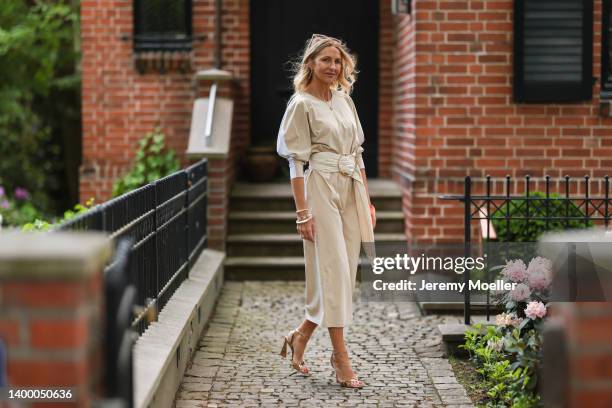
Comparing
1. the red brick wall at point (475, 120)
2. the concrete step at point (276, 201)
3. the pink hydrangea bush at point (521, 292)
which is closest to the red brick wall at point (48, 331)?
the pink hydrangea bush at point (521, 292)

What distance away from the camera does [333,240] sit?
5.69 meters

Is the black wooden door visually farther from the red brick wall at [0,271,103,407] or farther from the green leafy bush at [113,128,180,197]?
the red brick wall at [0,271,103,407]

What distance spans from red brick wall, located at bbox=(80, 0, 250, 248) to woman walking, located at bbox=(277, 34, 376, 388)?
4.86 meters

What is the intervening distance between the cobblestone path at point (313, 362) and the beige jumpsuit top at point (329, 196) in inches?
18.2

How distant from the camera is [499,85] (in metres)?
9.19

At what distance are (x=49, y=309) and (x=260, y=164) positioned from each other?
816 cm

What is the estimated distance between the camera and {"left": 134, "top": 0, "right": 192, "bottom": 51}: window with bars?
1058 centimetres

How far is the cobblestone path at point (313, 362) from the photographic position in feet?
18.2

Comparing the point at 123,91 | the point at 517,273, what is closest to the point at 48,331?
the point at 517,273

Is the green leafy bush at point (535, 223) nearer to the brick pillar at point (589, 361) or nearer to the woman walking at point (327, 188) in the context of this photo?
the woman walking at point (327, 188)

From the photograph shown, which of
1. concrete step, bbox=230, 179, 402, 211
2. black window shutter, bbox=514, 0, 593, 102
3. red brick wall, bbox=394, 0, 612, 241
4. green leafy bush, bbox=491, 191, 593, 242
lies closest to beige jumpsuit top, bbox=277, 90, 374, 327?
green leafy bush, bbox=491, 191, 593, 242

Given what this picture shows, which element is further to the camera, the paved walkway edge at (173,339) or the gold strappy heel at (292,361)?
the gold strappy heel at (292,361)

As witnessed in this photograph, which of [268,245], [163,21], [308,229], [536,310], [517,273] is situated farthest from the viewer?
[163,21]

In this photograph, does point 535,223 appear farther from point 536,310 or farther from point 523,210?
point 536,310
